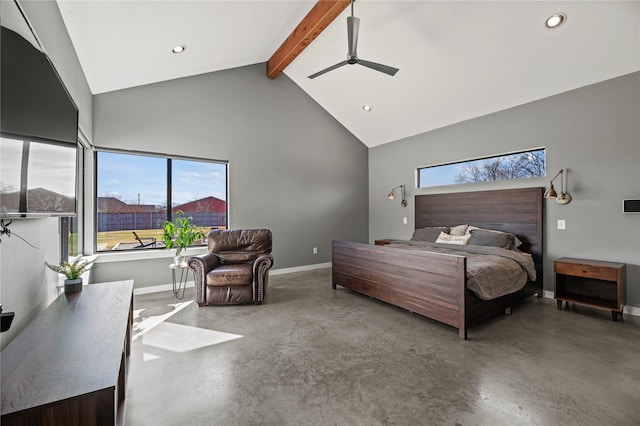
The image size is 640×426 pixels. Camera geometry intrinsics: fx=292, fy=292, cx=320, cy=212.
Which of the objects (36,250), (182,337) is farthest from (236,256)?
(36,250)

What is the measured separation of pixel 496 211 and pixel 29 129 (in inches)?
202

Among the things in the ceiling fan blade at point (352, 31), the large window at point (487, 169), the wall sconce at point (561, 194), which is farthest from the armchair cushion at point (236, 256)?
the wall sconce at point (561, 194)

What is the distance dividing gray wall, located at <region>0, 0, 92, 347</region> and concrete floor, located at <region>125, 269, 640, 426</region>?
816 mm

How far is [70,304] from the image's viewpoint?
6.42ft

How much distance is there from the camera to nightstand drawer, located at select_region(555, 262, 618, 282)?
314 cm

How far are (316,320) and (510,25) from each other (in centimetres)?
391

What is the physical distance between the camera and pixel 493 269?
3.11m

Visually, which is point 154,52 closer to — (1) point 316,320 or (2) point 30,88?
(2) point 30,88

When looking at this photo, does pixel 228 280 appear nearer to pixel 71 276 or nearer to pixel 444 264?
pixel 71 276

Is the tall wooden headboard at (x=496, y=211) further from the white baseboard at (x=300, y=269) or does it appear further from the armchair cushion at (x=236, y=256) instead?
the armchair cushion at (x=236, y=256)

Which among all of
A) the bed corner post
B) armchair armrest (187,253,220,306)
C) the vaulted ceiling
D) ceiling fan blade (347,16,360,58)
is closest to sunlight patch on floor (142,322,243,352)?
armchair armrest (187,253,220,306)

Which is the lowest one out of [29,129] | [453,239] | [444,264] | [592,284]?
[592,284]

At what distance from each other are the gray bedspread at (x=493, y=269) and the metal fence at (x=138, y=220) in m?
3.53

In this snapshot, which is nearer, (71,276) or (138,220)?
(71,276)
